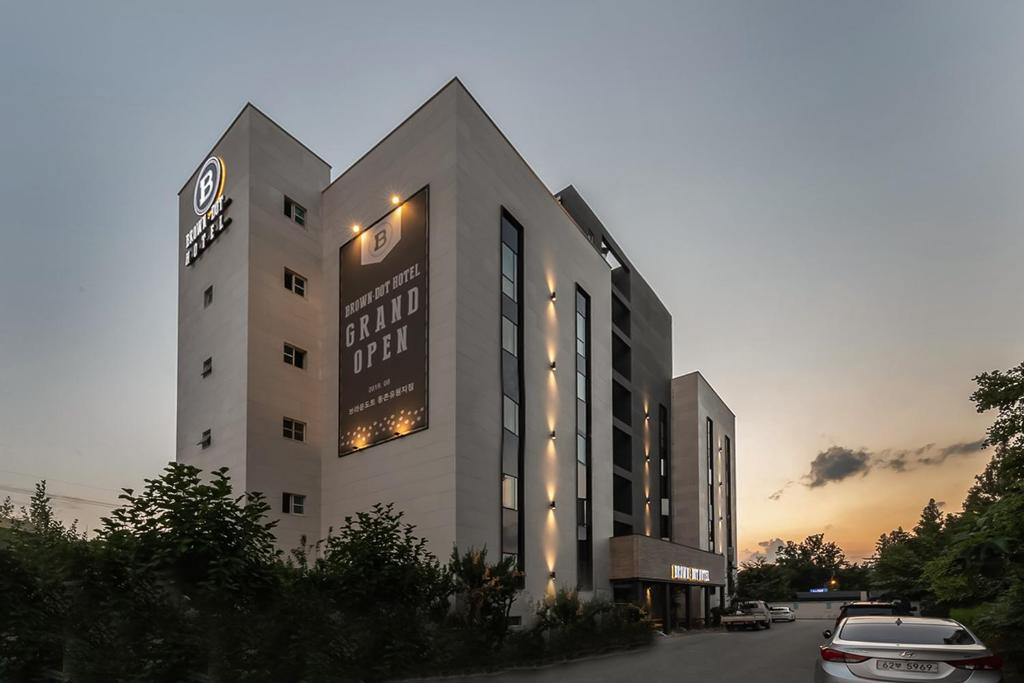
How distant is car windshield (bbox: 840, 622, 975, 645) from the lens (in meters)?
8.53

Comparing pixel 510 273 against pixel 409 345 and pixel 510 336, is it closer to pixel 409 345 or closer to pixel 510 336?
pixel 510 336

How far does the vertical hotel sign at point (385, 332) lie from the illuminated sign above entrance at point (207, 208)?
6.22m

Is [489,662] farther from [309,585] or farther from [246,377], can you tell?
[246,377]

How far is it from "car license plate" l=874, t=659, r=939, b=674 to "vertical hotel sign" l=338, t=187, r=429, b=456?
17.7m

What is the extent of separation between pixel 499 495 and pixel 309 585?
43.0 ft

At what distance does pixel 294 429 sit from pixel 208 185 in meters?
11.7

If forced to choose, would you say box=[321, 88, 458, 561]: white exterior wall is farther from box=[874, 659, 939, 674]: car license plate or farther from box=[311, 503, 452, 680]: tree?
box=[874, 659, 939, 674]: car license plate

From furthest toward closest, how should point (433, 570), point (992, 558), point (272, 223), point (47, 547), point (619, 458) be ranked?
1. point (619, 458)
2. point (272, 223)
3. point (433, 570)
4. point (47, 547)
5. point (992, 558)

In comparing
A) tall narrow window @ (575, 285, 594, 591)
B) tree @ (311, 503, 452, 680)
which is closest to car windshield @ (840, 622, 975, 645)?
tree @ (311, 503, 452, 680)

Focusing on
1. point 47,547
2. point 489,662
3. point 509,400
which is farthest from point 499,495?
point 47,547

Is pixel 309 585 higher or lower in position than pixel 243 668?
higher

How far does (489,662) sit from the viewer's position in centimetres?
1798

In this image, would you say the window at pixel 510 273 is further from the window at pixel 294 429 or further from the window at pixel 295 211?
the window at pixel 294 429

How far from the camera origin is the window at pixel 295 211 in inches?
1208
